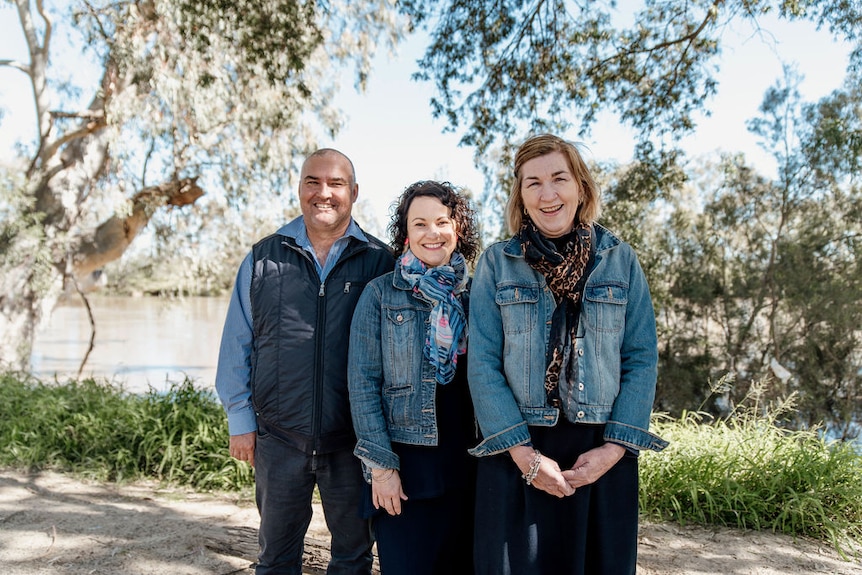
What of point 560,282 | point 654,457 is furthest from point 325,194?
point 654,457

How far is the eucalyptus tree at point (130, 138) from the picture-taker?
811 centimetres

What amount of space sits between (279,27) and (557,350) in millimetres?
4405

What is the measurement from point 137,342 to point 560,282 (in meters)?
24.1

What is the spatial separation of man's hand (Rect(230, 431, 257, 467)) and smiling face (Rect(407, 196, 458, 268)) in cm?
103

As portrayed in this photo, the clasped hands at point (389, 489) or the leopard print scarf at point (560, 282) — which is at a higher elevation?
the leopard print scarf at point (560, 282)

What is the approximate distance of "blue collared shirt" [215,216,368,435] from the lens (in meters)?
2.45

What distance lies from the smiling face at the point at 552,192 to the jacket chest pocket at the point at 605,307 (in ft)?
0.76

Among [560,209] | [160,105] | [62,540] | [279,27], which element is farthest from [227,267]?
[560,209]

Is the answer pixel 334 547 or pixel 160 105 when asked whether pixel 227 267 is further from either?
pixel 334 547

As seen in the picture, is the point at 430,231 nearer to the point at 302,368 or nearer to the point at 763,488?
the point at 302,368

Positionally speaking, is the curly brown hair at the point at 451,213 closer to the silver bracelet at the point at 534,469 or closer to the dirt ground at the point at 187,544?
the silver bracelet at the point at 534,469

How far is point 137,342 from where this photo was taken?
75.8ft

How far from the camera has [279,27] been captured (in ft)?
17.2

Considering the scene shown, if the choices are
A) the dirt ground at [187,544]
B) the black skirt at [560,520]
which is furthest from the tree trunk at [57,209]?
the black skirt at [560,520]
